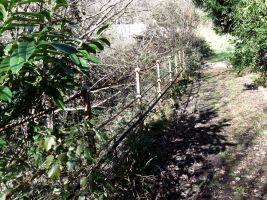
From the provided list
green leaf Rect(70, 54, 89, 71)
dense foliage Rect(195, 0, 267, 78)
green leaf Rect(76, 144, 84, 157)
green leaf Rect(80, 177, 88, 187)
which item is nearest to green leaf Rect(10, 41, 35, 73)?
green leaf Rect(70, 54, 89, 71)

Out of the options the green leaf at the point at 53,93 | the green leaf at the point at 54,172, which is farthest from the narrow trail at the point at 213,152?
the green leaf at the point at 53,93

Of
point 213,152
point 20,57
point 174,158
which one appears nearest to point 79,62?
point 20,57

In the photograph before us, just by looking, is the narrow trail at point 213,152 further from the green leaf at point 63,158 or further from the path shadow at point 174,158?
the green leaf at point 63,158

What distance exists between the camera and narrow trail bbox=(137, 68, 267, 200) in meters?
5.17

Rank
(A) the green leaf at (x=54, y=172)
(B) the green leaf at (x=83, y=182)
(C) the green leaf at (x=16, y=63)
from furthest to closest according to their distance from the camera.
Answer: (B) the green leaf at (x=83, y=182)
(A) the green leaf at (x=54, y=172)
(C) the green leaf at (x=16, y=63)

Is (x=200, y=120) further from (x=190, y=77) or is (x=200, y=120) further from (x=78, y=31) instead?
(x=190, y=77)

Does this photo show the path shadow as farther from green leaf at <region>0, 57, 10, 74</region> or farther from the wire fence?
green leaf at <region>0, 57, 10, 74</region>

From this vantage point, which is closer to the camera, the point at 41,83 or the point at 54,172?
the point at 41,83

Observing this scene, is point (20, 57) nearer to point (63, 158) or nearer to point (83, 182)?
point (63, 158)

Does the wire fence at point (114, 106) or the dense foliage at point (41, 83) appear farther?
the wire fence at point (114, 106)

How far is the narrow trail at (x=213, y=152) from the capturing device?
5168 millimetres

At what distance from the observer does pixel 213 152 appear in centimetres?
659

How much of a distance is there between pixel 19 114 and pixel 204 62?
769 inches

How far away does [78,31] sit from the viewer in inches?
205
